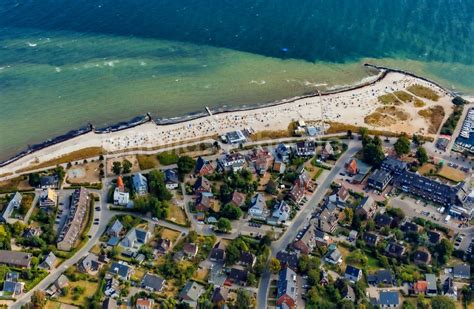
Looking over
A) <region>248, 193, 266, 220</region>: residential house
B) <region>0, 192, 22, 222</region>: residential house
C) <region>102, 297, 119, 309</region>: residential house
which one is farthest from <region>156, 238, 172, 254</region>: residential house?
<region>0, 192, 22, 222</region>: residential house

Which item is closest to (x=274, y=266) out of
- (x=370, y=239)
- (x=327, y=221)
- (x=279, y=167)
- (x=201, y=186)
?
(x=327, y=221)

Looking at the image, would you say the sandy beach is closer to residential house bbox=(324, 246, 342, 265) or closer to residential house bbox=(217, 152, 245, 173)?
residential house bbox=(217, 152, 245, 173)

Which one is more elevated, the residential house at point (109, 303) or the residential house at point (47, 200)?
the residential house at point (47, 200)

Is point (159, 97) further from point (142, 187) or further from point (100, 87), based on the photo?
point (142, 187)

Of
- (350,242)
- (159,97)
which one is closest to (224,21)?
(159,97)

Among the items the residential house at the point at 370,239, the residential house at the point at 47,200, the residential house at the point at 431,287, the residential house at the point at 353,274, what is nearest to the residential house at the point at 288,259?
the residential house at the point at 353,274

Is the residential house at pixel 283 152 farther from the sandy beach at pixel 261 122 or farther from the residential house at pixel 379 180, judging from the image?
the residential house at pixel 379 180
